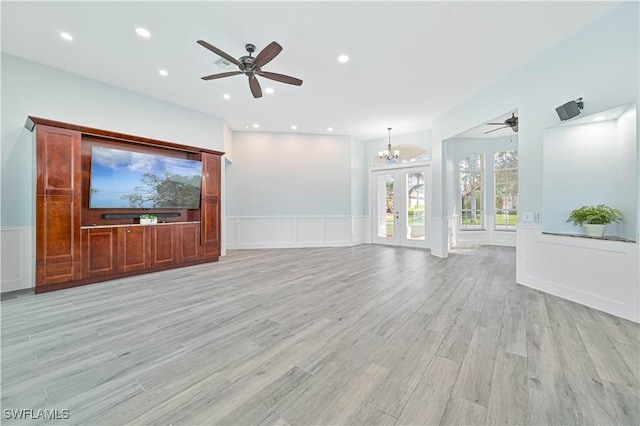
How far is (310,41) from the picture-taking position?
3396mm

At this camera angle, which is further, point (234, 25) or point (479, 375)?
point (234, 25)

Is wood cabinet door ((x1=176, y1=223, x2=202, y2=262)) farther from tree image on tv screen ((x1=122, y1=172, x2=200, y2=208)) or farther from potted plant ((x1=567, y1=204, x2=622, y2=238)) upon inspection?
potted plant ((x1=567, y1=204, x2=622, y2=238))

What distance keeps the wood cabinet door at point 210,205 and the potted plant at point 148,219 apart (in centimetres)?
88

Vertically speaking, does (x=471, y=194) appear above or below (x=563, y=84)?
below

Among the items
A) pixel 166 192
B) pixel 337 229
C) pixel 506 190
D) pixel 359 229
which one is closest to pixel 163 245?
pixel 166 192

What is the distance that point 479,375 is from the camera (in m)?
1.77

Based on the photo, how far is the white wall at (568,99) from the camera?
279 centimetres

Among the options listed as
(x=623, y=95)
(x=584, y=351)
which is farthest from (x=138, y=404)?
(x=623, y=95)

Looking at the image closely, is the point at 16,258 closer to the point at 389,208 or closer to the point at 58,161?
the point at 58,161

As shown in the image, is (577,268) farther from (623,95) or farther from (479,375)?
(479,375)

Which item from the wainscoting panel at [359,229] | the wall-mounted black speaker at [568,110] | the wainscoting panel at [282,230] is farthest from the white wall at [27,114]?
the wall-mounted black speaker at [568,110]

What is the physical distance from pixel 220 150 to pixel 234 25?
365 cm

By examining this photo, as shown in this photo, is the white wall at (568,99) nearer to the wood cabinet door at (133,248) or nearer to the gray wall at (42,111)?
the wood cabinet door at (133,248)

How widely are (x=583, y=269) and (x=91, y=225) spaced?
746cm
